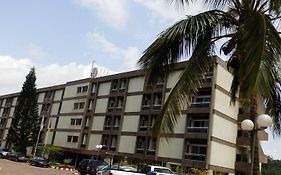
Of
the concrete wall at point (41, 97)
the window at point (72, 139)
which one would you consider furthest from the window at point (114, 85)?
the concrete wall at point (41, 97)

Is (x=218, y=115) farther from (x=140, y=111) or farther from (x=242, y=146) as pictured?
(x=140, y=111)

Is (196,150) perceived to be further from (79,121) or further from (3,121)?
(3,121)

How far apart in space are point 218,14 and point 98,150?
46156 mm

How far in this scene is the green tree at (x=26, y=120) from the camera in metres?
68.8

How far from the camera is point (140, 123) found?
51.2 metres

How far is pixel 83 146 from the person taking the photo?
60.8 m

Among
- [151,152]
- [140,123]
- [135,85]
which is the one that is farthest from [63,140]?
[151,152]

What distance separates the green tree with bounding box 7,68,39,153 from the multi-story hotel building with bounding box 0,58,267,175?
3246mm

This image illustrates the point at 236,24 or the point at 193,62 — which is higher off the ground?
the point at 236,24

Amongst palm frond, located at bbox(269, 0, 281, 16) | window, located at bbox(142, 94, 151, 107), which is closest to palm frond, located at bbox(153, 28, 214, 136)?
palm frond, located at bbox(269, 0, 281, 16)

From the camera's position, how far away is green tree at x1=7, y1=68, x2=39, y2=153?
6881 centimetres

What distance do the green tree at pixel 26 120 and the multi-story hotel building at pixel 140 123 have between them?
3.25m

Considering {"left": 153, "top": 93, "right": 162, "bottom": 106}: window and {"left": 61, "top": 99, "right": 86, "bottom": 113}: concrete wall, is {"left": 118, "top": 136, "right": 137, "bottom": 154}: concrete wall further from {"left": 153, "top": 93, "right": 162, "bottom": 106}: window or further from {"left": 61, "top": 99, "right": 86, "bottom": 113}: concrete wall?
{"left": 61, "top": 99, "right": 86, "bottom": 113}: concrete wall


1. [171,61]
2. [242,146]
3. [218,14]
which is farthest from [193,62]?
[242,146]
